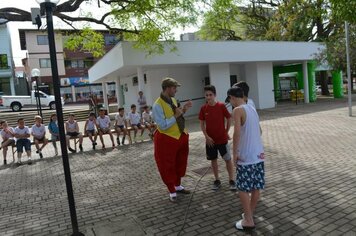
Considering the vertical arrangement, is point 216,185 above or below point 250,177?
below

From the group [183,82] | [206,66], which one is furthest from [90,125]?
[206,66]

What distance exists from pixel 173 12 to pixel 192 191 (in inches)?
403

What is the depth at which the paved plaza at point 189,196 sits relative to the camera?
4.30m

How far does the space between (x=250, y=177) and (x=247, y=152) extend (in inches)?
11.6

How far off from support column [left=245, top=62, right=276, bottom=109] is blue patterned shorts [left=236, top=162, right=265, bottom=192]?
668 inches

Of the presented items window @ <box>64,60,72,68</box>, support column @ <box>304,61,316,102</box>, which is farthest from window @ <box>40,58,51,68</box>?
support column @ <box>304,61,316,102</box>

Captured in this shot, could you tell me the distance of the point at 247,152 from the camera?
3.92 m

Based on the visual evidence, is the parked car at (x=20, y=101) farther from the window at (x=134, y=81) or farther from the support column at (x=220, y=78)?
the support column at (x=220, y=78)

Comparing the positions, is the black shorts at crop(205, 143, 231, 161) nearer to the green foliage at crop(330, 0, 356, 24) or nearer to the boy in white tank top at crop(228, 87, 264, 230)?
the boy in white tank top at crop(228, 87, 264, 230)

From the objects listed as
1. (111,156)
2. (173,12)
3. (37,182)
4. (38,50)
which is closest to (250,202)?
(37,182)

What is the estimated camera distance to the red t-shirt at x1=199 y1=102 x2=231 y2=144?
18.0ft

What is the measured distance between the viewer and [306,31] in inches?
1085

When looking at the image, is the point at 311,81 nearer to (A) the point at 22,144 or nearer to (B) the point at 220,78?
(B) the point at 220,78

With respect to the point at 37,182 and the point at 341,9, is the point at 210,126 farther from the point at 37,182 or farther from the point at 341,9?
the point at 37,182
